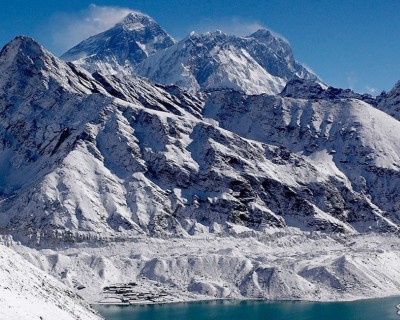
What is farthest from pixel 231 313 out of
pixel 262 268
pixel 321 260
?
pixel 321 260

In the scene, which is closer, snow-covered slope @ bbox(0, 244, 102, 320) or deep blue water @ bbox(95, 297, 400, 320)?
snow-covered slope @ bbox(0, 244, 102, 320)

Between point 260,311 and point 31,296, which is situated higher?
point 260,311

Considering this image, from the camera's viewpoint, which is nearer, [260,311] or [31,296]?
[31,296]

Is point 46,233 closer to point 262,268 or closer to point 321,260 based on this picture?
point 262,268

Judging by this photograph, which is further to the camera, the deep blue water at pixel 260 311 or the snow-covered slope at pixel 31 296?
the deep blue water at pixel 260 311
